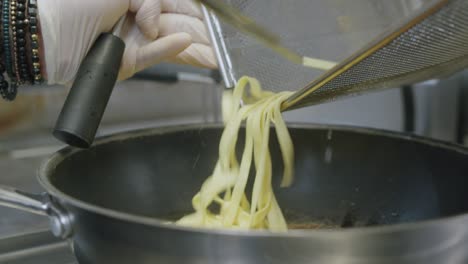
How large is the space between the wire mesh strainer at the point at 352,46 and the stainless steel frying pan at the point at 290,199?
0.35ft

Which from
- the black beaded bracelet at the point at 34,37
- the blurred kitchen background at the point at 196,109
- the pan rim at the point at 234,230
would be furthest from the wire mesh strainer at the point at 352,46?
the black beaded bracelet at the point at 34,37

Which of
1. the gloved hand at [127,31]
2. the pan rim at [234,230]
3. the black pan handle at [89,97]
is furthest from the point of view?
the gloved hand at [127,31]

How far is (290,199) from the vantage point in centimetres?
80

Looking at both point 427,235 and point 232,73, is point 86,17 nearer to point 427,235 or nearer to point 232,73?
point 232,73

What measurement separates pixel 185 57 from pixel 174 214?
276mm

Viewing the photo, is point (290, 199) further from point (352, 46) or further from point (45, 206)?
point (45, 206)

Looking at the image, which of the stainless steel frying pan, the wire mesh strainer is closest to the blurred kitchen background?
the wire mesh strainer

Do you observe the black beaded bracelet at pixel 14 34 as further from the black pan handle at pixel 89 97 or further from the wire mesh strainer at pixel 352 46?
the wire mesh strainer at pixel 352 46

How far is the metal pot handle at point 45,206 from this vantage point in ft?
1.50

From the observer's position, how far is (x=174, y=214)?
0.77 meters

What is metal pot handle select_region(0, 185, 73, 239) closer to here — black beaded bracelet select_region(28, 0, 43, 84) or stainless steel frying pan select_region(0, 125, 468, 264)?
stainless steel frying pan select_region(0, 125, 468, 264)

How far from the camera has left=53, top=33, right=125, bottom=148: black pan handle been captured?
1.83 feet

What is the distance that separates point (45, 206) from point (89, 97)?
0.16 meters

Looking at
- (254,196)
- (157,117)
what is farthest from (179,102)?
(254,196)
